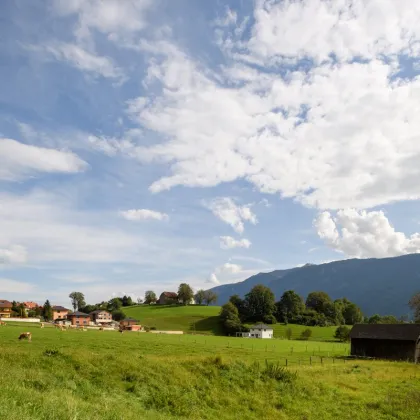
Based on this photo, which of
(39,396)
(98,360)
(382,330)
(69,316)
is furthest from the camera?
(69,316)

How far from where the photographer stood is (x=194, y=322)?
522 ft

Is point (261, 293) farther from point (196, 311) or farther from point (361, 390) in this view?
point (361, 390)

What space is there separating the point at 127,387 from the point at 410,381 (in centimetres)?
2577

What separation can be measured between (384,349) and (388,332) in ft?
9.19

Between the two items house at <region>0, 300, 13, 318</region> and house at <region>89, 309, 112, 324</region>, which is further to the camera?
house at <region>89, 309, 112, 324</region>

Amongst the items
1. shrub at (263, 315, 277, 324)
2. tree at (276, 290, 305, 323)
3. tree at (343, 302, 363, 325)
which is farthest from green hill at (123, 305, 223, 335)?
tree at (343, 302, 363, 325)

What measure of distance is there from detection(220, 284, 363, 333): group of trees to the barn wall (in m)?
88.6

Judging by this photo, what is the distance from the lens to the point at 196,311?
187750 mm

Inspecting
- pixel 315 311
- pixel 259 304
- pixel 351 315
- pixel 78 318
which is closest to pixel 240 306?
pixel 259 304

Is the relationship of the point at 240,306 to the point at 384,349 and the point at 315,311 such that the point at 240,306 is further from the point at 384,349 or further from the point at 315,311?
the point at 384,349

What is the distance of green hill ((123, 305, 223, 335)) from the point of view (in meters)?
147

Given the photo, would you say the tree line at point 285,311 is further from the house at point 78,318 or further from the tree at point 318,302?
the house at point 78,318

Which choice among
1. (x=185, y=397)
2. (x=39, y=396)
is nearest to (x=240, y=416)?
(x=185, y=397)

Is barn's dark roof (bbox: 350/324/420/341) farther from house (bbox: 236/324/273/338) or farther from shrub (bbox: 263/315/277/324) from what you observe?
shrub (bbox: 263/315/277/324)
